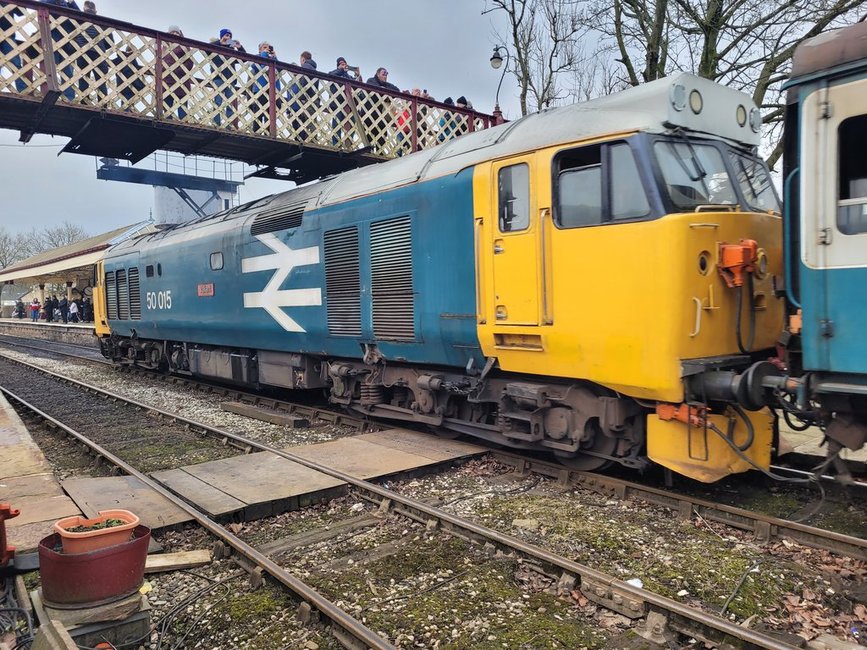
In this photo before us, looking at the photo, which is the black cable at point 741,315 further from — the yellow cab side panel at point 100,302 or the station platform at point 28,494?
the yellow cab side panel at point 100,302

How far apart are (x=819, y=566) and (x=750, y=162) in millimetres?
3535

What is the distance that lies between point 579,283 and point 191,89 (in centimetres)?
822

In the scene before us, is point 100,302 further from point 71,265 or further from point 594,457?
point 594,457

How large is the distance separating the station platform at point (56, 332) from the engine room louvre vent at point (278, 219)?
19.1 metres

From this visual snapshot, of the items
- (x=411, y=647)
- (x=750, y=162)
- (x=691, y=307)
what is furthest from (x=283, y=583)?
(x=750, y=162)

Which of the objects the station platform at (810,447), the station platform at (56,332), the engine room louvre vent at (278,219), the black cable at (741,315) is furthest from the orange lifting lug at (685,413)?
the station platform at (56,332)

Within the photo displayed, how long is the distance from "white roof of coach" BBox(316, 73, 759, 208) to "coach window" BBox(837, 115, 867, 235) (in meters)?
1.53

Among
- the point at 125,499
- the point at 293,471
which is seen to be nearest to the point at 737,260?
the point at 293,471

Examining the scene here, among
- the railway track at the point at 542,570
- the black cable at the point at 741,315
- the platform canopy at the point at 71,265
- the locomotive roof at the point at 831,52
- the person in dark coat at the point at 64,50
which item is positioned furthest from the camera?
the platform canopy at the point at 71,265

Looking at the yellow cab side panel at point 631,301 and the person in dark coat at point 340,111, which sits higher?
the person in dark coat at point 340,111

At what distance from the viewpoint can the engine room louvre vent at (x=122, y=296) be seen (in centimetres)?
1590

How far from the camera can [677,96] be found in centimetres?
525

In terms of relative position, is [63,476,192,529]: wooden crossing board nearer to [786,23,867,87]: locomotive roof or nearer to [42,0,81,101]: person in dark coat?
[786,23,867,87]: locomotive roof

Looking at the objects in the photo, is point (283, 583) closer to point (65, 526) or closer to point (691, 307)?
point (65, 526)
